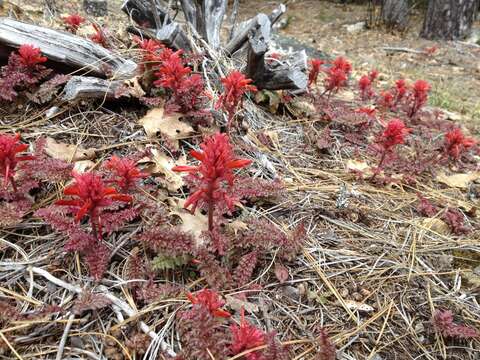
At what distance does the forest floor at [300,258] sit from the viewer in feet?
5.03

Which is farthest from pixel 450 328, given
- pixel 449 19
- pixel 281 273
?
pixel 449 19

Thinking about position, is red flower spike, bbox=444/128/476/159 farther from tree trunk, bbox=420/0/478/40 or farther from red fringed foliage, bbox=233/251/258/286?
tree trunk, bbox=420/0/478/40

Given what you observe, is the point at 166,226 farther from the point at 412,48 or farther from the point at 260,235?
the point at 412,48

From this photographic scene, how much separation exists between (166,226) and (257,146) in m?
1.22

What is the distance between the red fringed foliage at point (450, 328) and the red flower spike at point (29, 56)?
2.76 meters

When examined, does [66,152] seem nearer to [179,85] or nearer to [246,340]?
[179,85]

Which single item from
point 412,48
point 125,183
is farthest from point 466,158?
point 412,48

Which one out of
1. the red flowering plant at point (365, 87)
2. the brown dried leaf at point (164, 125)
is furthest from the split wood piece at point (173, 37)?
the red flowering plant at point (365, 87)

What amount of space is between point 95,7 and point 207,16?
325 centimetres

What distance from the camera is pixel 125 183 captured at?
1860 millimetres

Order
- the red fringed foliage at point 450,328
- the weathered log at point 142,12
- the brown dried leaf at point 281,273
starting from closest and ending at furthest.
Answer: the red fringed foliage at point 450,328 → the brown dried leaf at point 281,273 → the weathered log at point 142,12

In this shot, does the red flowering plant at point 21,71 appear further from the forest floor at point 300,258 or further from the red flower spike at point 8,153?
the red flower spike at point 8,153

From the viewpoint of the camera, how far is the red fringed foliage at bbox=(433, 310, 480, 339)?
64.9 inches

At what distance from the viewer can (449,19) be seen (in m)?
8.07
